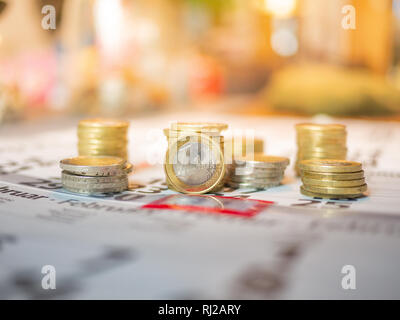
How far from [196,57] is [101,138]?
20.3 feet

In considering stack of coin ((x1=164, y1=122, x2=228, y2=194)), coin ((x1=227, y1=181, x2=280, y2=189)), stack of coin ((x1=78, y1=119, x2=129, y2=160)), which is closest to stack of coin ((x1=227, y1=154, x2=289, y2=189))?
coin ((x1=227, y1=181, x2=280, y2=189))

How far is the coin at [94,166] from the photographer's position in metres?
1.52

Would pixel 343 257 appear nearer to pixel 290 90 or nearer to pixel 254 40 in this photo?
pixel 290 90

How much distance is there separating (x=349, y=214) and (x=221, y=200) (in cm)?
39

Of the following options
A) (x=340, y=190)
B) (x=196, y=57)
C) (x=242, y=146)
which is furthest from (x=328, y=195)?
(x=196, y=57)

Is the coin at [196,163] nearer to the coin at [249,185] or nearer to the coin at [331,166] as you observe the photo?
the coin at [249,185]

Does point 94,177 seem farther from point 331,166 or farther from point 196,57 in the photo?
point 196,57

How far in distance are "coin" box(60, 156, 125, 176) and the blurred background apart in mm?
1720

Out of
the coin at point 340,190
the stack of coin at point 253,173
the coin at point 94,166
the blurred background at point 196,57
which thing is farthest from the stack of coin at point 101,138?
the blurred background at point 196,57

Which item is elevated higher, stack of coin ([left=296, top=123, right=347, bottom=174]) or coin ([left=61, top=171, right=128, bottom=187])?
stack of coin ([left=296, top=123, right=347, bottom=174])

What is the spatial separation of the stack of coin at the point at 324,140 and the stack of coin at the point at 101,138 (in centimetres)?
75

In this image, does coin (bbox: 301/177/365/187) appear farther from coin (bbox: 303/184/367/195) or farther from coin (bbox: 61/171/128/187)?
coin (bbox: 61/171/128/187)

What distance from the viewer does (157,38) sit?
22.1 ft

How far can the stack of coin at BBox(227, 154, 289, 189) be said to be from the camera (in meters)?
1.67
